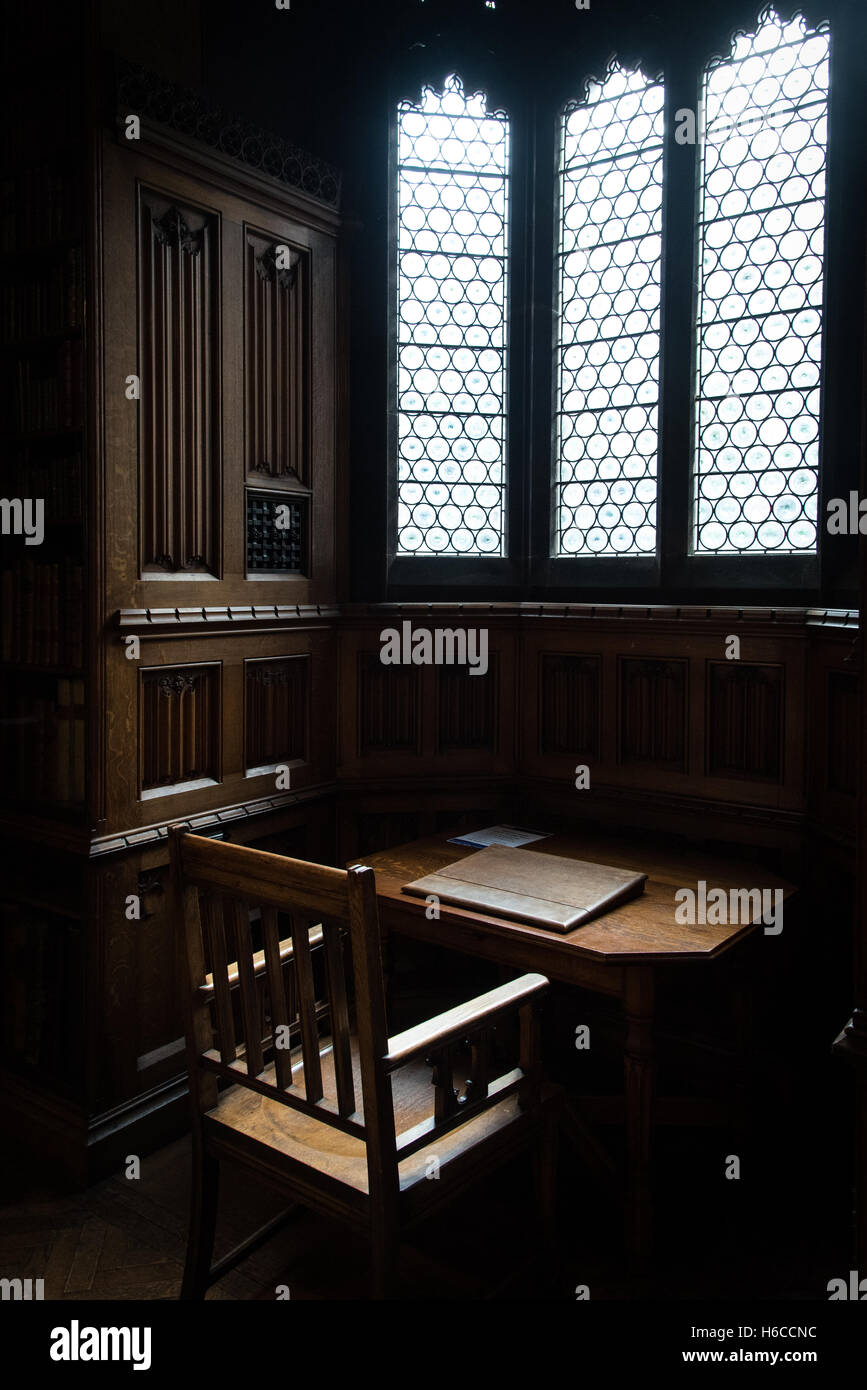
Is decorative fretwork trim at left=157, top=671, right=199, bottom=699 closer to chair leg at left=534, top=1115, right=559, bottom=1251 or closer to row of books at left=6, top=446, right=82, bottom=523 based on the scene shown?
row of books at left=6, top=446, right=82, bottom=523

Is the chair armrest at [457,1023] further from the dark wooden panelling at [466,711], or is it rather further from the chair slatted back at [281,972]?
the dark wooden panelling at [466,711]

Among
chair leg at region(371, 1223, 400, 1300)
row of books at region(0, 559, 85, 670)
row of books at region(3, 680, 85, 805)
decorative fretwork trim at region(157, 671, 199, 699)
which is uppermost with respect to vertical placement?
row of books at region(0, 559, 85, 670)

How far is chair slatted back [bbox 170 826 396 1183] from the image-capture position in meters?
1.86

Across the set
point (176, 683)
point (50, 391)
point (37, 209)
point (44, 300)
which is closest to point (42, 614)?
point (176, 683)

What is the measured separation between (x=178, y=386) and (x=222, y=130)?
2.68ft

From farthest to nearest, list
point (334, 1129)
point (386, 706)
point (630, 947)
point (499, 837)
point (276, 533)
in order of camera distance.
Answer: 1. point (386, 706)
2. point (276, 533)
3. point (499, 837)
4. point (630, 947)
5. point (334, 1129)

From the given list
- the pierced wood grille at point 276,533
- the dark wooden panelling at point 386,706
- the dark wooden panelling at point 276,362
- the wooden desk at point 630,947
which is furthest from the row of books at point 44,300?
the wooden desk at point 630,947

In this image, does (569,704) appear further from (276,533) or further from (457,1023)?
(457,1023)

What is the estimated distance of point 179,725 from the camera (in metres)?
3.22

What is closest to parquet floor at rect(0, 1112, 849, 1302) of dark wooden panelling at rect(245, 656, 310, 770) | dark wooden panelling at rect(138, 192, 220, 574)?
dark wooden panelling at rect(245, 656, 310, 770)

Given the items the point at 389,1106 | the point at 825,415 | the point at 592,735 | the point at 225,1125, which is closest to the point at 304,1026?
the point at 389,1106

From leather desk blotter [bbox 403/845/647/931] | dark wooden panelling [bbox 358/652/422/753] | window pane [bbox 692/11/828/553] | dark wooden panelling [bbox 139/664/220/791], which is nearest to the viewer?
leather desk blotter [bbox 403/845/647/931]

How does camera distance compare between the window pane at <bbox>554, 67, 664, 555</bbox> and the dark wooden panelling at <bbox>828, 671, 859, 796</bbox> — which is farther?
the window pane at <bbox>554, 67, 664, 555</bbox>

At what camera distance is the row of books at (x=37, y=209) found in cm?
293
